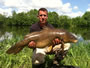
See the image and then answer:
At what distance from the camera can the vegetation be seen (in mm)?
57169

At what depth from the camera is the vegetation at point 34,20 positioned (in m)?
57.2

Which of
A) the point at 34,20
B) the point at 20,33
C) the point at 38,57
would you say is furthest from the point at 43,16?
the point at 34,20

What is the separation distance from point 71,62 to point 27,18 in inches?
2134

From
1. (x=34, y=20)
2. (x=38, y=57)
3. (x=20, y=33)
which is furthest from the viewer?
(x=34, y=20)

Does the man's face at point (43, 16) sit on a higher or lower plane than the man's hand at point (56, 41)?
higher

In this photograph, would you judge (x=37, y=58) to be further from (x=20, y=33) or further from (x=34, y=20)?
(x=34, y=20)

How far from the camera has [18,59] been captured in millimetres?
3795

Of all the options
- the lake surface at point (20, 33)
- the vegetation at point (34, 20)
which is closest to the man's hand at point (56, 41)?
the lake surface at point (20, 33)

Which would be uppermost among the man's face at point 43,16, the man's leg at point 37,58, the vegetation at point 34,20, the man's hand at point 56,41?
the man's face at point 43,16

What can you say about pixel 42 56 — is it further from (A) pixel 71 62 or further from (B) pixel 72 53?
(B) pixel 72 53

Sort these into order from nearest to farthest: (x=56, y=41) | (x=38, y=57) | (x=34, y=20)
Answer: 1. (x=56, y=41)
2. (x=38, y=57)
3. (x=34, y=20)

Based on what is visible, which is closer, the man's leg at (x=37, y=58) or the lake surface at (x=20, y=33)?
the man's leg at (x=37, y=58)

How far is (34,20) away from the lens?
55781 millimetres

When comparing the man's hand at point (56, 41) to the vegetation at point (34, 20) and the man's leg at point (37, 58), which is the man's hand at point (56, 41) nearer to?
the man's leg at point (37, 58)
